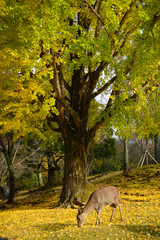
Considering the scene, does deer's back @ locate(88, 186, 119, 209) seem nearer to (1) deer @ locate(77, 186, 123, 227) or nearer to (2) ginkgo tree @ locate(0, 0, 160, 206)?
(1) deer @ locate(77, 186, 123, 227)

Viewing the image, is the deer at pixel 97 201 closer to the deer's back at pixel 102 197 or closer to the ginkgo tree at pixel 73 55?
the deer's back at pixel 102 197

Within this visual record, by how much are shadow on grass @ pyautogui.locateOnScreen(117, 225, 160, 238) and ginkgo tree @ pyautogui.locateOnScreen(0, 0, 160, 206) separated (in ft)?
15.6

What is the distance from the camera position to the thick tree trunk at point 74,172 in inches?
486

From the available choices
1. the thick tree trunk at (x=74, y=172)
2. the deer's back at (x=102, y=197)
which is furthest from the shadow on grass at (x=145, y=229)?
the thick tree trunk at (x=74, y=172)

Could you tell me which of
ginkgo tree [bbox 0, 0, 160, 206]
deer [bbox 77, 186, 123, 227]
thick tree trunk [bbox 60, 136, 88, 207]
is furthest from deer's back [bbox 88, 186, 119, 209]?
thick tree trunk [bbox 60, 136, 88, 207]

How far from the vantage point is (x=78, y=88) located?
43.2 ft

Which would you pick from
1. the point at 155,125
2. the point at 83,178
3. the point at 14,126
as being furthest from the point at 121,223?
the point at 155,125

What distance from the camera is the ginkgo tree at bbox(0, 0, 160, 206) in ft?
26.1

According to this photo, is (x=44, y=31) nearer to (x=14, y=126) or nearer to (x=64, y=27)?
(x=64, y=27)

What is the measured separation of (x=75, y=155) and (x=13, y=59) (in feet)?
19.7

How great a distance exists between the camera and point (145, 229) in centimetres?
641

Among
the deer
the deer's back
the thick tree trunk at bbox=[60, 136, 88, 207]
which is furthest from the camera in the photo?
the thick tree trunk at bbox=[60, 136, 88, 207]

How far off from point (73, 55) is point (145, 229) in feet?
31.7

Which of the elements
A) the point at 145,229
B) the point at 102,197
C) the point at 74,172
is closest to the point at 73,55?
the point at 74,172
